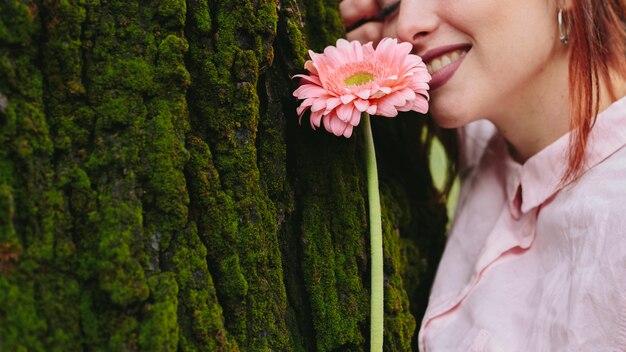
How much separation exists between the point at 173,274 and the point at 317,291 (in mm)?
415

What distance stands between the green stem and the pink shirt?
0.87 ft

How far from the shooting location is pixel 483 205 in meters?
2.13

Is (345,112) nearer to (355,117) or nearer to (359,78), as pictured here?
(355,117)

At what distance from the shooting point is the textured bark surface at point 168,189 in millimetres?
1172

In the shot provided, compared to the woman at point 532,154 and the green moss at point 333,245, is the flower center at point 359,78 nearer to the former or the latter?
the green moss at point 333,245

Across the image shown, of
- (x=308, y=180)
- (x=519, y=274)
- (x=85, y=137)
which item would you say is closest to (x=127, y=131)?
(x=85, y=137)

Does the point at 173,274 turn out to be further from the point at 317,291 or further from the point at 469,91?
the point at 469,91

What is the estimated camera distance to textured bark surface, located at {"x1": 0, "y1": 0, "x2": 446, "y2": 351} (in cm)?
117

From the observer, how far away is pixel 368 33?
1.94 m

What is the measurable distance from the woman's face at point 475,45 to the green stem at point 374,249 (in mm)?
360

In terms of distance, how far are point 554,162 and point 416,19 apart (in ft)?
1.88

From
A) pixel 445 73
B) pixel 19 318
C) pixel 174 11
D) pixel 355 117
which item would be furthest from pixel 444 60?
pixel 19 318

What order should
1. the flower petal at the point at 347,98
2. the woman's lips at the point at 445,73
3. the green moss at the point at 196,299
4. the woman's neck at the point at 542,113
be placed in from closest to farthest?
the green moss at the point at 196,299 → the flower petal at the point at 347,98 → the woman's lips at the point at 445,73 → the woman's neck at the point at 542,113

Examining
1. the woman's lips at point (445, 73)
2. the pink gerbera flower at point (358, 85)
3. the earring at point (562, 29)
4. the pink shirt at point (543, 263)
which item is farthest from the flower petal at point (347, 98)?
the earring at point (562, 29)
